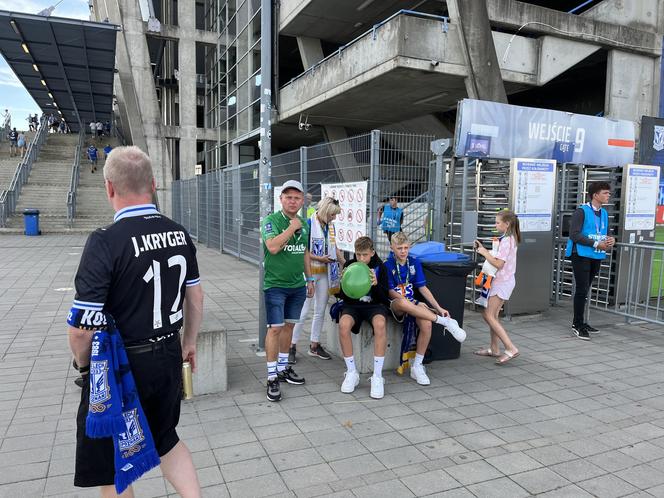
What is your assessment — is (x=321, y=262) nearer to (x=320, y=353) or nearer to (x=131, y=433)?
(x=320, y=353)

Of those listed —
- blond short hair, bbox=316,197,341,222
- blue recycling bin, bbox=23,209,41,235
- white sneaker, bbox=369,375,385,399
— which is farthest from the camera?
blue recycling bin, bbox=23,209,41,235

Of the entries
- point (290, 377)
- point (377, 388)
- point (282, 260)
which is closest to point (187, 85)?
point (282, 260)

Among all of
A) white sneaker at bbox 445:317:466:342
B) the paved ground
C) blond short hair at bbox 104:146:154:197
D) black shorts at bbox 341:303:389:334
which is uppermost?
blond short hair at bbox 104:146:154:197

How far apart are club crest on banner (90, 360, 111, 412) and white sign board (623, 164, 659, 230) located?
7974mm

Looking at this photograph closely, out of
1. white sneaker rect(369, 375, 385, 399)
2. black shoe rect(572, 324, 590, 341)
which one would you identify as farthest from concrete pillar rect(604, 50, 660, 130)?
white sneaker rect(369, 375, 385, 399)

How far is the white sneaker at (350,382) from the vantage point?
4.39 m

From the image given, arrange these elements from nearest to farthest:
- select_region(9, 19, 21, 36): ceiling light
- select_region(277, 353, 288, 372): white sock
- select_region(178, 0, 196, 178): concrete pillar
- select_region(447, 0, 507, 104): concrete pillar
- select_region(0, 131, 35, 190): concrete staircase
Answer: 1. select_region(277, 353, 288, 372): white sock
2. select_region(447, 0, 507, 104): concrete pillar
3. select_region(9, 19, 21, 36): ceiling light
4. select_region(0, 131, 35, 190): concrete staircase
5. select_region(178, 0, 196, 178): concrete pillar

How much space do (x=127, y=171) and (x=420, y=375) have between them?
3.39 meters

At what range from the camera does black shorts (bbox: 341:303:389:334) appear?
4.52 m

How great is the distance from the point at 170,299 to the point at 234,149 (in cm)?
2181

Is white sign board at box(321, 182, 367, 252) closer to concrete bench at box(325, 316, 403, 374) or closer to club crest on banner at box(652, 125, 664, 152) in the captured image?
concrete bench at box(325, 316, 403, 374)

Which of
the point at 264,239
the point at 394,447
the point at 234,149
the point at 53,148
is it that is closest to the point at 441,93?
the point at 234,149

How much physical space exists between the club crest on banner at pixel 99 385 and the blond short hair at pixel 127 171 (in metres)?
0.73

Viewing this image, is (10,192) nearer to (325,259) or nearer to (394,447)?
(325,259)
